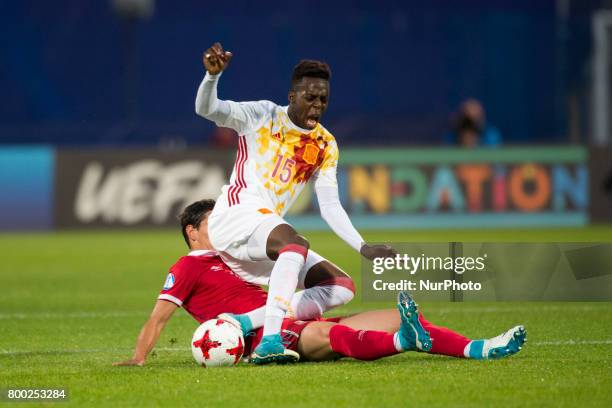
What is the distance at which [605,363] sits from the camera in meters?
6.36

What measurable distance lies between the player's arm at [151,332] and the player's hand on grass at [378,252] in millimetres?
1103

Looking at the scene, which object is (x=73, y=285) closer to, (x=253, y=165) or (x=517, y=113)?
(x=253, y=165)

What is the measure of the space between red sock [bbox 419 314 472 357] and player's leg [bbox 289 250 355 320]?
634mm

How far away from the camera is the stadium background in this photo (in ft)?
20.9

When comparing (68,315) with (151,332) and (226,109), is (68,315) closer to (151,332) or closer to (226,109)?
(151,332)

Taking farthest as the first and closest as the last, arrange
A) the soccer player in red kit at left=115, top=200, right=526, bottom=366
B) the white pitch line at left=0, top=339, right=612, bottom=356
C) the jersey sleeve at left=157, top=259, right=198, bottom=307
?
1. the white pitch line at left=0, top=339, right=612, bottom=356
2. the jersey sleeve at left=157, top=259, right=198, bottom=307
3. the soccer player in red kit at left=115, top=200, right=526, bottom=366

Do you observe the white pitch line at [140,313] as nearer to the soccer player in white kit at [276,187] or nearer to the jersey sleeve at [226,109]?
the soccer player in white kit at [276,187]

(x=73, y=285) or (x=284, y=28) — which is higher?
(x=284, y=28)

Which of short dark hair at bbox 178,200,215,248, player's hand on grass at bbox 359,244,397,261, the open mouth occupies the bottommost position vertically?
player's hand on grass at bbox 359,244,397,261

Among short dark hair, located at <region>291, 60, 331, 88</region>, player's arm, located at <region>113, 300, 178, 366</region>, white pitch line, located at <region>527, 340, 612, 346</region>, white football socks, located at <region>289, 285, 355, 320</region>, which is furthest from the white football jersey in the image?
white pitch line, located at <region>527, 340, 612, 346</region>

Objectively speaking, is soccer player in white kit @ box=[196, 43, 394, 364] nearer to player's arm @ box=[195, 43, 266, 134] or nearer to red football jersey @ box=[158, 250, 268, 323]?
player's arm @ box=[195, 43, 266, 134]

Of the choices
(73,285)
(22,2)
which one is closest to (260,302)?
(73,285)

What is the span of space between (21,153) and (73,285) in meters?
7.73

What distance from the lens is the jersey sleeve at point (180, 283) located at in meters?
6.53
